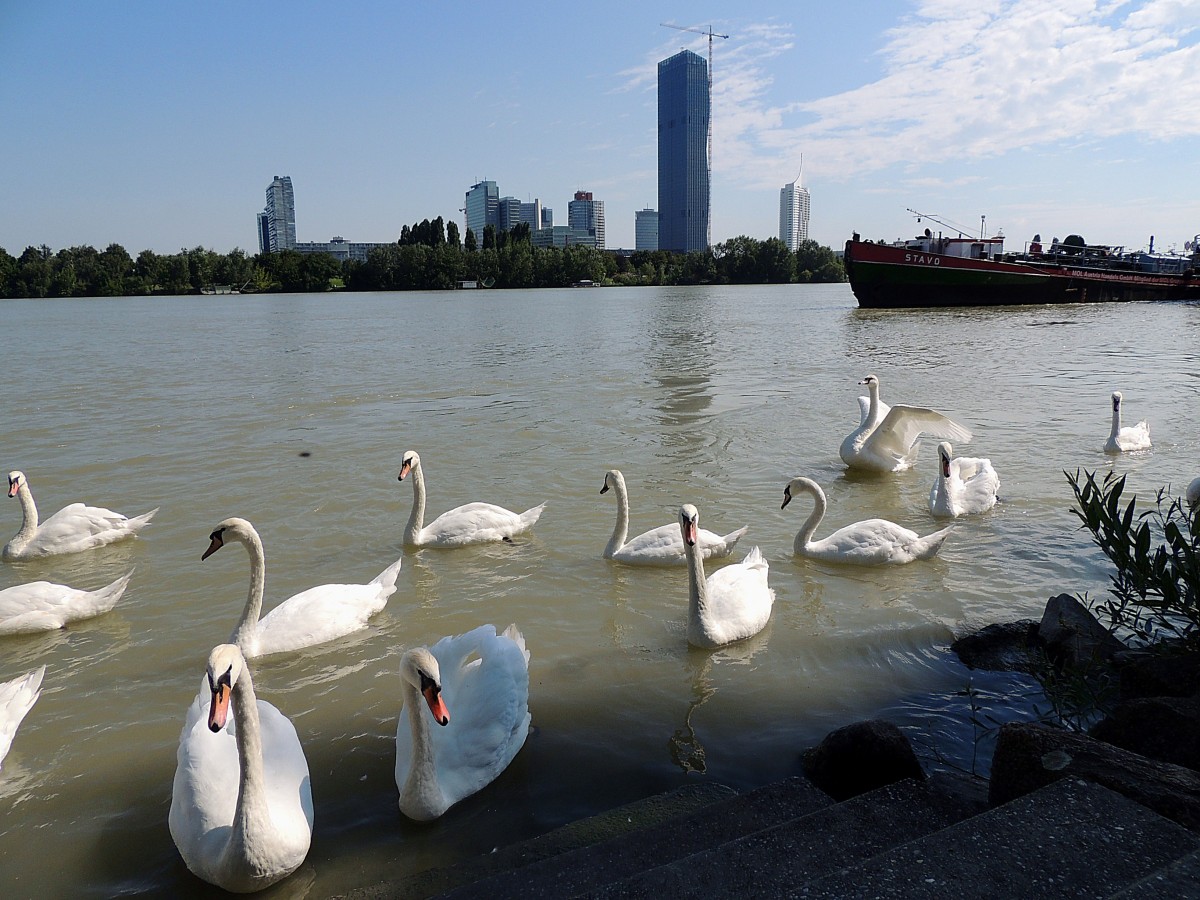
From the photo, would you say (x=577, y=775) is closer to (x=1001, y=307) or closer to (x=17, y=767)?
(x=17, y=767)

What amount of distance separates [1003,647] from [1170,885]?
3.69 m

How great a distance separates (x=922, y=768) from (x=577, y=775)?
1767mm

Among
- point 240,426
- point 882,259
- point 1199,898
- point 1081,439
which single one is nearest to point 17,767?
point 1199,898

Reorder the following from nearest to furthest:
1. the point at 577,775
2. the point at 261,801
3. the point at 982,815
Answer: the point at 982,815 < the point at 261,801 < the point at 577,775

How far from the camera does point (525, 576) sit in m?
7.61

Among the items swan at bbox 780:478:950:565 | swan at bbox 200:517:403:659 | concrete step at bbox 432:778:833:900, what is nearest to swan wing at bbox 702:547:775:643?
swan at bbox 780:478:950:565

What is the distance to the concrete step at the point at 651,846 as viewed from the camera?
10.4 ft

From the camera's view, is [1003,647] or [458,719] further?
[1003,647]

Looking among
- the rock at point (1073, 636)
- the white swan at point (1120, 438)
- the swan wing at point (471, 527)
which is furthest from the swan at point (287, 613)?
the white swan at point (1120, 438)

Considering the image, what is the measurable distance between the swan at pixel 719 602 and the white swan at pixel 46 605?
14.9 ft

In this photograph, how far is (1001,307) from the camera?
160ft

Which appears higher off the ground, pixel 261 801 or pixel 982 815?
pixel 982 815

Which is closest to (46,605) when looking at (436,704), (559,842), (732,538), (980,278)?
(436,704)

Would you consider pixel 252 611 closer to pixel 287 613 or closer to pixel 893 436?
pixel 287 613
